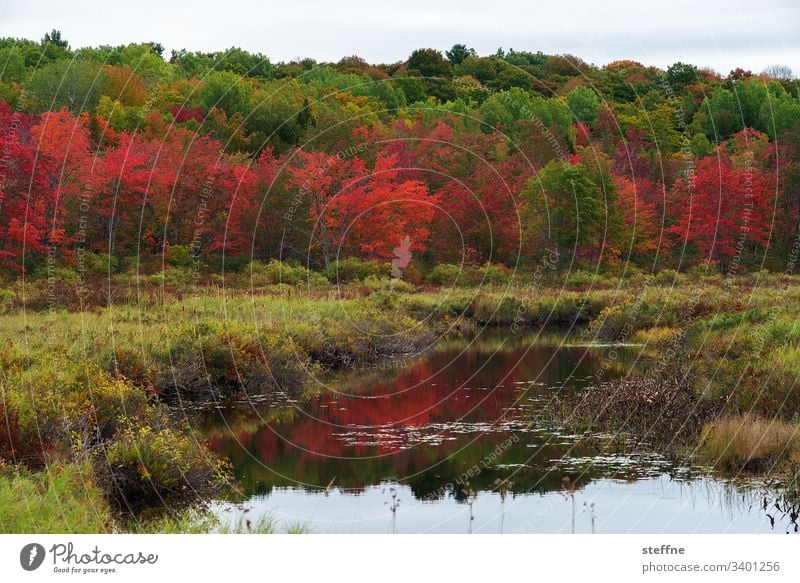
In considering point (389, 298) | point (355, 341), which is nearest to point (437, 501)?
point (355, 341)

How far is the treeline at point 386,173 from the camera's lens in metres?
41.8

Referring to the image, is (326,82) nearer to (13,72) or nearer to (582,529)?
(13,72)

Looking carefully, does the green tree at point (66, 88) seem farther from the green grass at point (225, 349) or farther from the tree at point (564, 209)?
the tree at point (564, 209)

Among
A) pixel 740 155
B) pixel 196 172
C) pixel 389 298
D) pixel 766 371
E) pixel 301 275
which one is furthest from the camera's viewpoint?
pixel 740 155

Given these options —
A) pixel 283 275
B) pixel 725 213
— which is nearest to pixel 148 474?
pixel 283 275

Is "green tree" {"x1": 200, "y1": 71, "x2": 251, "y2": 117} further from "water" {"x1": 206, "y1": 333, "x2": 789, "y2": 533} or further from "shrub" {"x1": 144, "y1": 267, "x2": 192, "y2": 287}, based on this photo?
"water" {"x1": 206, "y1": 333, "x2": 789, "y2": 533}

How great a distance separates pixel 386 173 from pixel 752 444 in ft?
117

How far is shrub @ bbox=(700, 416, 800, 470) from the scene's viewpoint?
14.4 metres

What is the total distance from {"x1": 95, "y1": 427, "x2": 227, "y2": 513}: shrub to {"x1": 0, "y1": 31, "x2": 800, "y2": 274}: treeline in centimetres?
1734

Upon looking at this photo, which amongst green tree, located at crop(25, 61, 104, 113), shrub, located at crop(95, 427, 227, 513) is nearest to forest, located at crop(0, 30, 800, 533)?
shrub, located at crop(95, 427, 227, 513)

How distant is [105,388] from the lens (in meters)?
14.8

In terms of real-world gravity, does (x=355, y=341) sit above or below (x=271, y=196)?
below

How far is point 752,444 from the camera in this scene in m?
14.7

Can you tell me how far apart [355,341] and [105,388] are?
1325 cm
